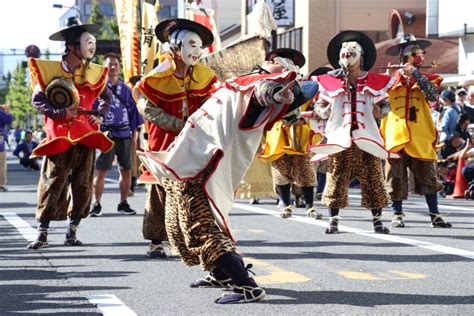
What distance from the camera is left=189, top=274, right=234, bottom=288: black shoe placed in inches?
269

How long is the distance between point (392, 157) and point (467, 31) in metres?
18.8

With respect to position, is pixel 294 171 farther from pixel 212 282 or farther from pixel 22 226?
pixel 212 282

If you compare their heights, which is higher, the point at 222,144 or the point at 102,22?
the point at 102,22

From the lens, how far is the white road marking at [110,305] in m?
6.15

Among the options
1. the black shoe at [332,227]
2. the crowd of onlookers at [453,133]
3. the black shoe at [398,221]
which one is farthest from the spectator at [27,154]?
the black shoe at [332,227]

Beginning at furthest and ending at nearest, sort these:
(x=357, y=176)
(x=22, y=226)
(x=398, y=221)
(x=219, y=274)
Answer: (x=22, y=226) < (x=398, y=221) < (x=357, y=176) < (x=219, y=274)

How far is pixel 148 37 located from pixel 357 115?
7.18 metres

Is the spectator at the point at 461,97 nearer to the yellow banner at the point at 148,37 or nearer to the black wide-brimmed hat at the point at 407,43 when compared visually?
the yellow banner at the point at 148,37

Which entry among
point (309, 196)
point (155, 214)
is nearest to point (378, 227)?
point (309, 196)

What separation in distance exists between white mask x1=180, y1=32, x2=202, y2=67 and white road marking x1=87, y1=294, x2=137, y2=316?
200 centimetres

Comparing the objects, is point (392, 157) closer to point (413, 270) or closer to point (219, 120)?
point (413, 270)

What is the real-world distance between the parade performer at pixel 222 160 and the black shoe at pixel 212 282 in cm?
21

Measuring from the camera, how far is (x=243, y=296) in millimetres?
6449

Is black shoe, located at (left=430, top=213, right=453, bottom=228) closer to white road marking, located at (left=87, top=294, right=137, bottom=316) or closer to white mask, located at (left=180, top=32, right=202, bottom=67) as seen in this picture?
white mask, located at (left=180, top=32, right=202, bottom=67)
